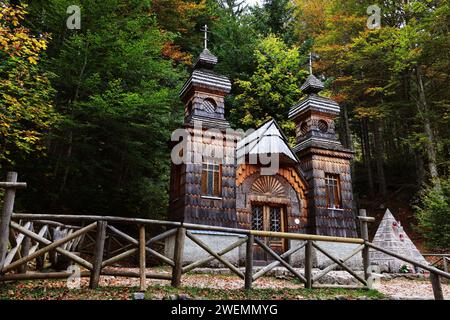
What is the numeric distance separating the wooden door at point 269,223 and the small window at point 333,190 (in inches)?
87.2

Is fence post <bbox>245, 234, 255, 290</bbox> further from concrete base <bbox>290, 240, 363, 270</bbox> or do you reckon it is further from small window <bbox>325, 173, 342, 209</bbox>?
small window <bbox>325, 173, 342, 209</bbox>

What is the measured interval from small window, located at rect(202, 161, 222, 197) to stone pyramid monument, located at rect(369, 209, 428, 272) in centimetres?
712

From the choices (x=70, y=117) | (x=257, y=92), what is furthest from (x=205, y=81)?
(x=257, y=92)

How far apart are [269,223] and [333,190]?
336 centimetres

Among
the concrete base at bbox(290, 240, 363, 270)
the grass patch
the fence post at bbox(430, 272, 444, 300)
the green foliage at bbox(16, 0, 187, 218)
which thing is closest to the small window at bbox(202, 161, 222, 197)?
the green foliage at bbox(16, 0, 187, 218)

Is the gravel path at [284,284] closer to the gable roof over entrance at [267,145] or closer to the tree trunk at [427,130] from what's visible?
the gable roof over entrance at [267,145]

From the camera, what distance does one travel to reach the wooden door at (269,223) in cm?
1386

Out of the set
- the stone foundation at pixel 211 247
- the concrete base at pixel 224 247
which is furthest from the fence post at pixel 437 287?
the concrete base at pixel 224 247

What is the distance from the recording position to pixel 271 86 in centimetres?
2448

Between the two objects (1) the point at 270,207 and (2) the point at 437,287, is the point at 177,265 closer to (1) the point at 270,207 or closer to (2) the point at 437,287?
(2) the point at 437,287

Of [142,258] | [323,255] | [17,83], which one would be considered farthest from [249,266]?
[17,83]

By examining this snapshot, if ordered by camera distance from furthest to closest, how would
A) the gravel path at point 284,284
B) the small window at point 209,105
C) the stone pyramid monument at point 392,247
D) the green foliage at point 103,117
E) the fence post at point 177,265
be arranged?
the small window at point 209,105 < the stone pyramid monument at point 392,247 < the green foliage at point 103,117 < the gravel path at point 284,284 < the fence post at point 177,265

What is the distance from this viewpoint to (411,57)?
62.6 feet
